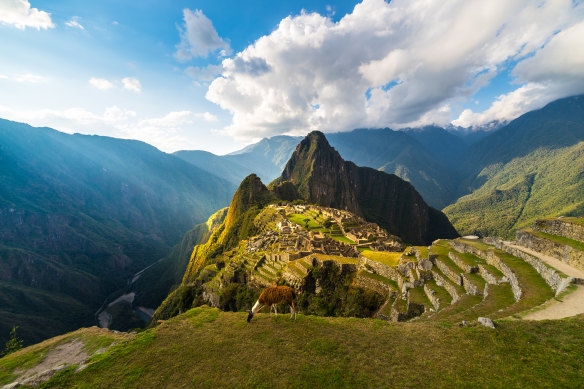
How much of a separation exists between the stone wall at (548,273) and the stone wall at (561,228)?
3.93 meters

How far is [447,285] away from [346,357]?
19070mm

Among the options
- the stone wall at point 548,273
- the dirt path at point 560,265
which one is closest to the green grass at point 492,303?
the stone wall at point 548,273

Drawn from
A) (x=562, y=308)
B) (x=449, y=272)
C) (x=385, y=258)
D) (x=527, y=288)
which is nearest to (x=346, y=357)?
(x=562, y=308)

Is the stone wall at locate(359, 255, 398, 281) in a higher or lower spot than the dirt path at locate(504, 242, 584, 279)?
lower

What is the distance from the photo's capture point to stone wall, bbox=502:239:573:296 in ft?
52.1

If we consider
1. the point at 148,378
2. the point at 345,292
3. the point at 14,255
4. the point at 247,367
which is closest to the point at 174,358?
the point at 148,378

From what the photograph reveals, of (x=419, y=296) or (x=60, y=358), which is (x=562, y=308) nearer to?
(x=419, y=296)

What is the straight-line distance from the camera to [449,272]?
24.0 m

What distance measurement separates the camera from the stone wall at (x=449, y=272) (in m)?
22.4

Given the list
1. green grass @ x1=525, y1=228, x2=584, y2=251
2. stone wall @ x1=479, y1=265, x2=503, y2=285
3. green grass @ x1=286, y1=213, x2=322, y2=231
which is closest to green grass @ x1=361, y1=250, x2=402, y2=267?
stone wall @ x1=479, y1=265, x2=503, y2=285

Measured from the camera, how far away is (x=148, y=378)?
29.1 feet

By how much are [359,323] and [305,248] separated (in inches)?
1302

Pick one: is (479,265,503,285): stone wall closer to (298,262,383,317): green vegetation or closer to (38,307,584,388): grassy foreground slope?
(38,307,584,388): grassy foreground slope

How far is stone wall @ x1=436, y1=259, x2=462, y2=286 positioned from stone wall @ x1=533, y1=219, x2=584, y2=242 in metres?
10.2
